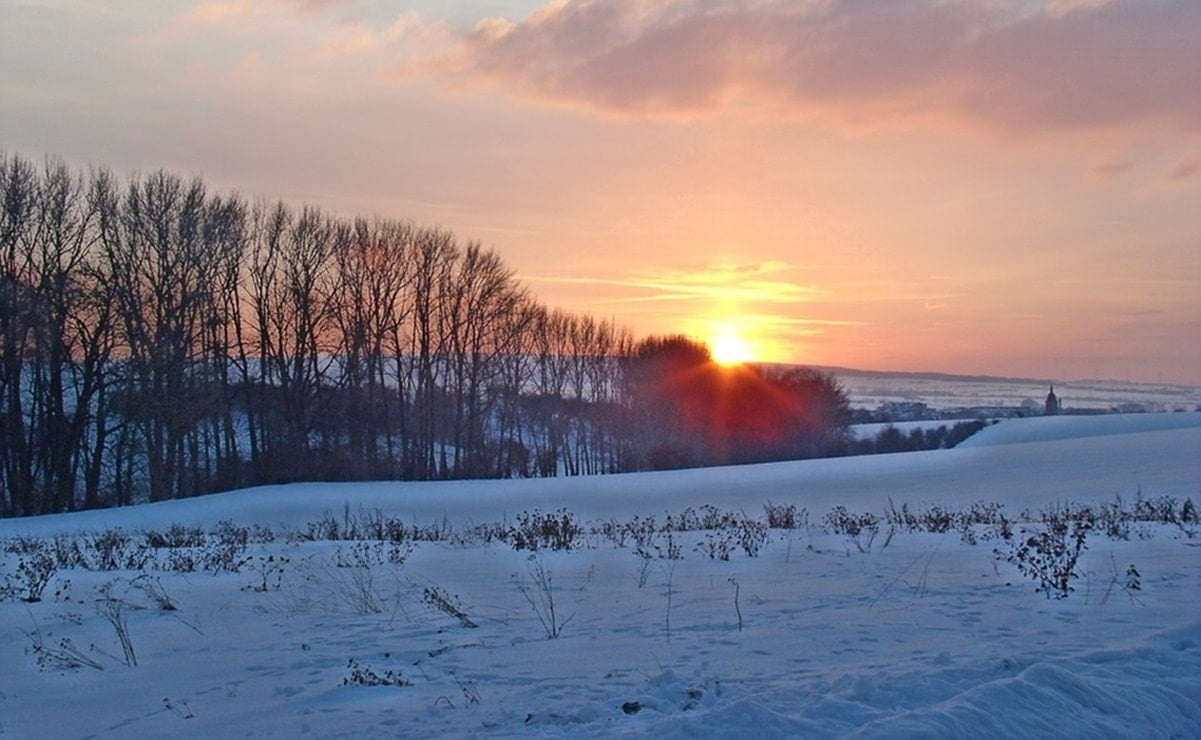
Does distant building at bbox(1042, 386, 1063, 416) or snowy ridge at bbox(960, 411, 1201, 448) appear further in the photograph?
distant building at bbox(1042, 386, 1063, 416)

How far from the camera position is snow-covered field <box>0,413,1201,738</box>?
4.93 metres

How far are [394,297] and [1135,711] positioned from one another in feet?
157

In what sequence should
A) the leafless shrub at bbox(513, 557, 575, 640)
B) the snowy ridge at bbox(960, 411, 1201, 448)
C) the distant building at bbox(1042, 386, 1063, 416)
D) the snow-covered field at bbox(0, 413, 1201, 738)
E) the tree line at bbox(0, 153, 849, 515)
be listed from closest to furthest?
the snow-covered field at bbox(0, 413, 1201, 738)
the leafless shrub at bbox(513, 557, 575, 640)
the tree line at bbox(0, 153, 849, 515)
the snowy ridge at bbox(960, 411, 1201, 448)
the distant building at bbox(1042, 386, 1063, 416)

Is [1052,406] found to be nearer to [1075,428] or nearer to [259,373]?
[1075,428]

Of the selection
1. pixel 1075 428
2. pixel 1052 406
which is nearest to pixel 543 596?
pixel 1075 428

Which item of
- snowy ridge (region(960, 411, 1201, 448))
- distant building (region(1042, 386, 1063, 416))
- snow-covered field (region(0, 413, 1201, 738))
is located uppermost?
distant building (region(1042, 386, 1063, 416))

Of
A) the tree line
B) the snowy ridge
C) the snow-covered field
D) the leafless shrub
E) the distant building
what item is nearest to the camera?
the snow-covered field

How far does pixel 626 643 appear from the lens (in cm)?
652

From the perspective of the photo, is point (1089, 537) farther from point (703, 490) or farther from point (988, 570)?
point (703, 490)

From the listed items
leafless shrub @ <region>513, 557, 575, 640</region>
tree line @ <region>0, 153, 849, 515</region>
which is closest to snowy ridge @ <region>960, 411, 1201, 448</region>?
tree line @ <region>0, 153, 849, 515</region>

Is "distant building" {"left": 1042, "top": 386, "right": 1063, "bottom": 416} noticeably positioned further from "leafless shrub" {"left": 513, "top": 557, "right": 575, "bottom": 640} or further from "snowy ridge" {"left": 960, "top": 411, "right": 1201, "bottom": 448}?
"leafless shrub" {"left": 513, "top": 557, "right": 575, "bottom": 640}

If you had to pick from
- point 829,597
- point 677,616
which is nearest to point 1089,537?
point 829,597

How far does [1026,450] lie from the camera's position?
44938 mm

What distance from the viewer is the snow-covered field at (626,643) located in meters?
4.93
